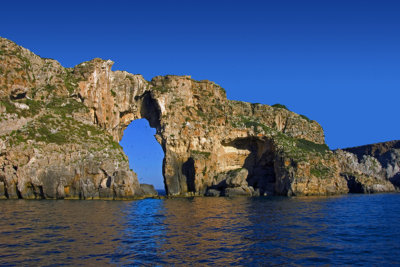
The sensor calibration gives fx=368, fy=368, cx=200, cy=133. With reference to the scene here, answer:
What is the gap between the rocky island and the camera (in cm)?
7475

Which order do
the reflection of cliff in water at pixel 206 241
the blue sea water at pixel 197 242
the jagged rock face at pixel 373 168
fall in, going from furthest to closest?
the jagged rock face at pixel 373 168, the reflection of cliff in water at pixel 206 241, the blue sea water at pixel 197 242

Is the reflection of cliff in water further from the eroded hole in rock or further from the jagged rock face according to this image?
the jagged rock face

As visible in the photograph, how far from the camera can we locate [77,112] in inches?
3531

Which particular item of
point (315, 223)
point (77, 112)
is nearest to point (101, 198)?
point (77, 112)

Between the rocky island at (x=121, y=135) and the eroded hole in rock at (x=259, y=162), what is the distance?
32 centimetres

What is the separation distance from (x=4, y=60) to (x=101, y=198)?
40.6m

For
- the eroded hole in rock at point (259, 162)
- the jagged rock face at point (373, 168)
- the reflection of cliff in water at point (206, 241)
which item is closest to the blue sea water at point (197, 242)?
the reflection of cliff in water at point (206, 241)

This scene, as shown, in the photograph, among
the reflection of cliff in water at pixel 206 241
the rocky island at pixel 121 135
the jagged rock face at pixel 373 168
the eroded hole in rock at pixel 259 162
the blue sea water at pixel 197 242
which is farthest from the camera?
the jagged rock face at pixel 373 168

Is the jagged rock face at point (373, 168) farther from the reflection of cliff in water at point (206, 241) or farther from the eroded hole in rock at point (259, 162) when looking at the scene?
the reflection of cliff in water at point (206, 241)

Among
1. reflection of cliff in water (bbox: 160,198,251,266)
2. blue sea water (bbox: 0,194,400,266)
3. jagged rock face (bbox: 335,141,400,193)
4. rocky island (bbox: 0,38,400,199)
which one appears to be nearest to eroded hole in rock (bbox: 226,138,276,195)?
rocky island (bbox: 0,38,400,199)

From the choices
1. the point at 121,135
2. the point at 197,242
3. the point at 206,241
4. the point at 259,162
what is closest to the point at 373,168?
the point at 259,162

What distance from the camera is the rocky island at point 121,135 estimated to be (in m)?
74.8

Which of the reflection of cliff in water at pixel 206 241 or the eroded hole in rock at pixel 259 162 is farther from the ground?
the eroded hole in rock at pixel 259 162

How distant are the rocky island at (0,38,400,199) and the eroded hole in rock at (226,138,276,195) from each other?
32 centimetres
